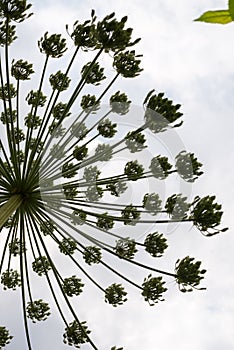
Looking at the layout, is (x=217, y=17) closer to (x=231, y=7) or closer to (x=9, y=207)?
(x=231, y=7)

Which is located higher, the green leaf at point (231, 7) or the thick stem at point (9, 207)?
the thick stem at point (9, 207)

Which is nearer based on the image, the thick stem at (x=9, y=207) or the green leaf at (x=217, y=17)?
the green leaf at (x=217, y=17)

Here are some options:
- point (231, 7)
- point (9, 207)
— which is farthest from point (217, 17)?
point (9, 207)

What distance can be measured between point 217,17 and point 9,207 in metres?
10.3

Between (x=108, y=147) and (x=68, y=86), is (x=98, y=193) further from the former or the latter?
(x=68, y=86)

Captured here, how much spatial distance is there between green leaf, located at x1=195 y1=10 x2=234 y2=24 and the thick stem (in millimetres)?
9741

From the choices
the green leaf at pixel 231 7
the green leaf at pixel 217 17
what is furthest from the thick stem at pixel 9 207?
the green leaf at pixel 231 7

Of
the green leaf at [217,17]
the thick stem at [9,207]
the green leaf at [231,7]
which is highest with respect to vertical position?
the thick stem at [9,207]

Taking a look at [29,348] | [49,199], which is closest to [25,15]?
[49,199]

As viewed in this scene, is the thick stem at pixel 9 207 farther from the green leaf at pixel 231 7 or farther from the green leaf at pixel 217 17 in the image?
the green leaf at pixel 231 7

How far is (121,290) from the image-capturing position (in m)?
14.2

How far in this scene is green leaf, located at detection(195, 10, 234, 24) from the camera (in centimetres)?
119

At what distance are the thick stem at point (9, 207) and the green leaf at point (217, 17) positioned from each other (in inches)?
383

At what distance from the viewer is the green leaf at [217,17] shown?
1.19 meters
